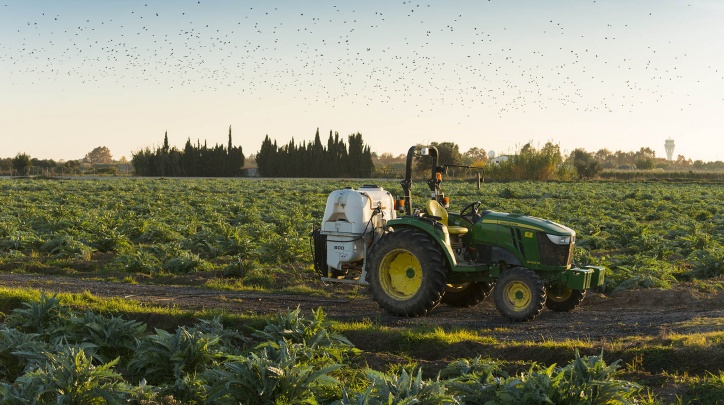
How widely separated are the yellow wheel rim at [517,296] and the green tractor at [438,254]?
15 millimetres

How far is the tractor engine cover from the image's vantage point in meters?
11.3

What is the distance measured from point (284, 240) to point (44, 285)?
19.5 feet

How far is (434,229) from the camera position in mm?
10555

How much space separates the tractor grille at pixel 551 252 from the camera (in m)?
10.4

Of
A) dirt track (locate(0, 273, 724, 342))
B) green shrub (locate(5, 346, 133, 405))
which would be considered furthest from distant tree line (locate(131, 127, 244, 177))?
green shrub (locate(5, 346, 133, 405))

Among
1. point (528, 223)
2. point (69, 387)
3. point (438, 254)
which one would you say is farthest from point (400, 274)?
point (69, 387)

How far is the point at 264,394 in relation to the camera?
6375 mm

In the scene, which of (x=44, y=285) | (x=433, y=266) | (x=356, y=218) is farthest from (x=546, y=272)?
(x=44, y=285)

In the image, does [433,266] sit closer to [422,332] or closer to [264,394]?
[422,332]

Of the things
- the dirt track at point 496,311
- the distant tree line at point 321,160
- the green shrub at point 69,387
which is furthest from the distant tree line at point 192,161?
the green shrub at point 69,387

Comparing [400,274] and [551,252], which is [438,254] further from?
[551,252]

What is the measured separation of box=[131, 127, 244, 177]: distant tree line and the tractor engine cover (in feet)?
280

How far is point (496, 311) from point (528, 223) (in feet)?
6.50

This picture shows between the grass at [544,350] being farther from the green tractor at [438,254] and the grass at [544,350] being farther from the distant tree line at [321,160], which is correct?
the distant tree line at [321,160]
